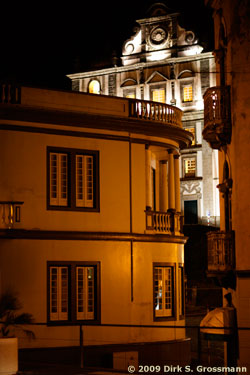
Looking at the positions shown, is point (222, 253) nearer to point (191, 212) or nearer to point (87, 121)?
point (87, 121)

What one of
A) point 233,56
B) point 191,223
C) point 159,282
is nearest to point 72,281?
point 159,282

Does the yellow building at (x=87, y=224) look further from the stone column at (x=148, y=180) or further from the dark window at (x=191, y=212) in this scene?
the dark window at (x=191, y=212)

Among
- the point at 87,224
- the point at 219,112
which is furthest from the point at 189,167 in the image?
the point at 219,112

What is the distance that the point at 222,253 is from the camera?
66.7ft

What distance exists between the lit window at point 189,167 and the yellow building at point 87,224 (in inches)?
1214

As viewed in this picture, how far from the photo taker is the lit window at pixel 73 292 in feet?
81.1

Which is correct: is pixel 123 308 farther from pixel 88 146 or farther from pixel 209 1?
pixel 209 1

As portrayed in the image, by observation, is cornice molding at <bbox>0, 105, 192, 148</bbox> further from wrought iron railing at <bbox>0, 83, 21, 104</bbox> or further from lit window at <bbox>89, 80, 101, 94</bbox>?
lit window at <bbox>89, 80, 101, 94</bbox>

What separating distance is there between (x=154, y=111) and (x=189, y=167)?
31.4 metres

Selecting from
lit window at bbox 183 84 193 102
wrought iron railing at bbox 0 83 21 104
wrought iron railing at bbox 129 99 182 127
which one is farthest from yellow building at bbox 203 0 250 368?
lit window at bbox 183 84 193 102

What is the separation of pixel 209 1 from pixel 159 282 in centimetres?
1055

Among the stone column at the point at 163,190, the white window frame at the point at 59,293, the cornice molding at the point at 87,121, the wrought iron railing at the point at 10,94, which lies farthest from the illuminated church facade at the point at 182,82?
the wrought iron railing at the point at 10,94
